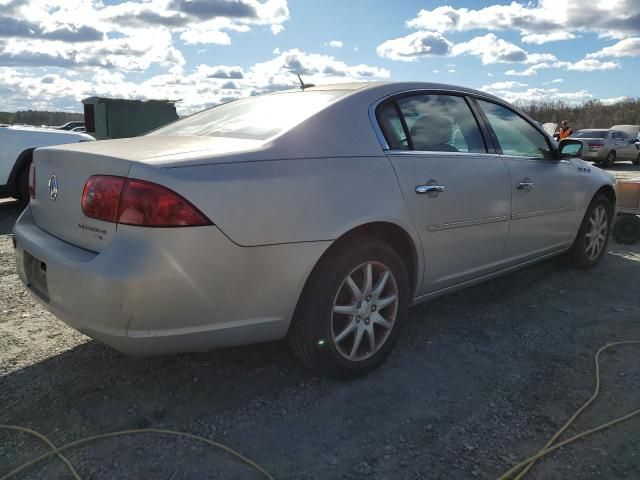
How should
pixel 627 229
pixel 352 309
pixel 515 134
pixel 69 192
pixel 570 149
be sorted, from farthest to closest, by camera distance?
pixel 627 229 → pixel 570 149 → pixel 515 134 → pixel 352 309 → pixel 69 192

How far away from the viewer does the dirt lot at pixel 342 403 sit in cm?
209

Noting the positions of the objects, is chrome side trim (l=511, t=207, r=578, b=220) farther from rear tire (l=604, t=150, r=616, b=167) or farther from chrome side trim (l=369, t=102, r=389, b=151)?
rear tire (l=604, t=150, r=616, b=167)

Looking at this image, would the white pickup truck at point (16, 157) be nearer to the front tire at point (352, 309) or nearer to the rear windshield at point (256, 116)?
the rear windshield at point (256, 116)

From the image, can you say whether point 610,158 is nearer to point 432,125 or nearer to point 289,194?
point 432,125

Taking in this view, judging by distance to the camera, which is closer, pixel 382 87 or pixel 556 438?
pixel 556 438

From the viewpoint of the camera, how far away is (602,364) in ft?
9.77

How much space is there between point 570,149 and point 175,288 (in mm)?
3350

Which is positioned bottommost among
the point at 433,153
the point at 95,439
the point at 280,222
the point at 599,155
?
the point at 95,439

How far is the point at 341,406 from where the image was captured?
2500mm

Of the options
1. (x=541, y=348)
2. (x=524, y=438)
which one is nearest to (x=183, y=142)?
(x=524, y=438)

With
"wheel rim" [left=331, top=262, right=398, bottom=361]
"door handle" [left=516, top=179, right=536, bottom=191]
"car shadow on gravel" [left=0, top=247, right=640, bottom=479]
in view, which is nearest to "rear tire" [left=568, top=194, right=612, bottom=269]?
"door handle" [left=516, top=179, right=536, bottom=191]

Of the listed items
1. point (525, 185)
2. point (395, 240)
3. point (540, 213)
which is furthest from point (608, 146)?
point (395, 240)

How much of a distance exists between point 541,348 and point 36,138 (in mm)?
7238

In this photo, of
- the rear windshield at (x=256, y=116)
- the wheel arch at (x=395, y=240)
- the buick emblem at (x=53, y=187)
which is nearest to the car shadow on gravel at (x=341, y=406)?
the wheel arch at (x=395, y=240)
